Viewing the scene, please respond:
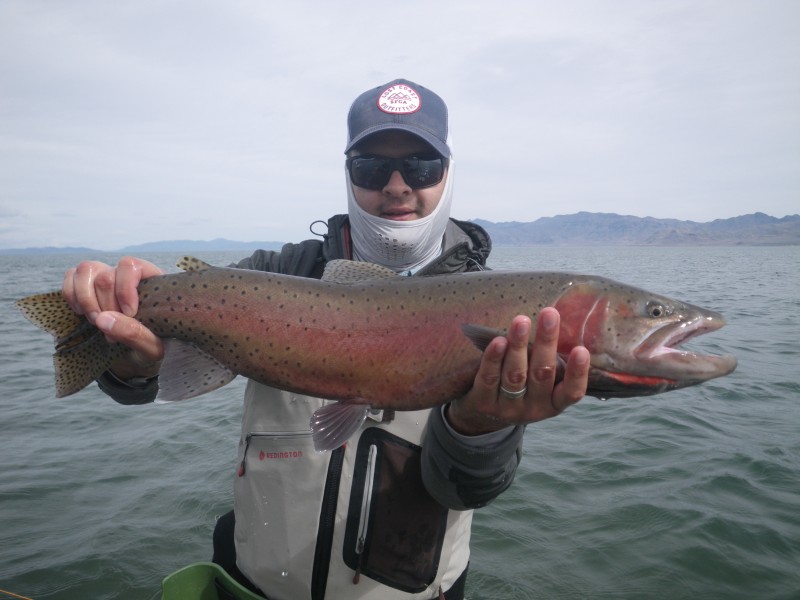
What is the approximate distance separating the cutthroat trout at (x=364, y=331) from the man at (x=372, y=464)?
190 mm

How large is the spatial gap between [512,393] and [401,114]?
2209 millimetres

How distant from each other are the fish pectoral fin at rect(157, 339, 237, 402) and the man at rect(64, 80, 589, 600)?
0.41ft

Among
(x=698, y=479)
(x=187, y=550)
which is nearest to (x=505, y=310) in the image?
(x=187, y=550)

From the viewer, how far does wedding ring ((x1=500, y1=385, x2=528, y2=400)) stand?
2.70m

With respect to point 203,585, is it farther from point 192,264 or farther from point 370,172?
point 370,172

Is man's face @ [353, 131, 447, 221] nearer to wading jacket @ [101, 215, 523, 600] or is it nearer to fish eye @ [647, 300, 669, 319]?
wading jacket @ [101, 215, 523, 600]

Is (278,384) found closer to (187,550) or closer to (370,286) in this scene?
(370,286)

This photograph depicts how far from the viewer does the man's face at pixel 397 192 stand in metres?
3.87

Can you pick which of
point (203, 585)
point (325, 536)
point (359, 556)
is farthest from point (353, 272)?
point (203, 585)

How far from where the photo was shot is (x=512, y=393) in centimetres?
270

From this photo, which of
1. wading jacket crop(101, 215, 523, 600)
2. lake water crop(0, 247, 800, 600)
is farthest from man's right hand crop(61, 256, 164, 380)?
lake water crop(0, 247, 800, 600)

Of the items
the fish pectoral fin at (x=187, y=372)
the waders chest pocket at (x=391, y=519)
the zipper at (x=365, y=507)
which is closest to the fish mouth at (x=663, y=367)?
the waders chest pocket at (x=391, y=519)

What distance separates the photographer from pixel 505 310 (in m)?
2.93

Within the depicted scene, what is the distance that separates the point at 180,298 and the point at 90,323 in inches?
23.4
